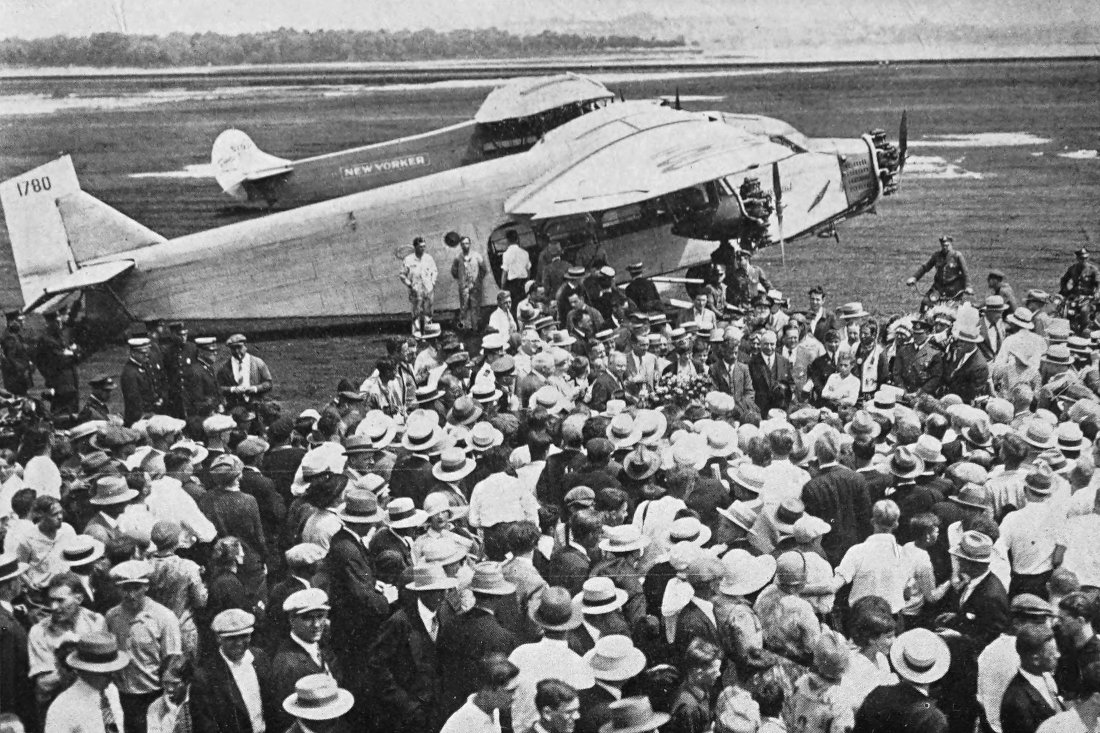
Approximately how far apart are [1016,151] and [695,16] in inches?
343

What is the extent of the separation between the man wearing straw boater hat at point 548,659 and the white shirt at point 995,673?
76.1 inches

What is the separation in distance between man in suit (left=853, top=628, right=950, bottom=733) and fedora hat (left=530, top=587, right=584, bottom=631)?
58.0 inches

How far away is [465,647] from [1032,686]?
9.16ft

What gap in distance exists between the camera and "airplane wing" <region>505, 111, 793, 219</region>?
41.3ft

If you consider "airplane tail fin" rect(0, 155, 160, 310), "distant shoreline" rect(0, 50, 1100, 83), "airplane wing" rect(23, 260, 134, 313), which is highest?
"distant shoreline" rect(0, 50, 1100, 83)

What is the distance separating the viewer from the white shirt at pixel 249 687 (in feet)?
16.3

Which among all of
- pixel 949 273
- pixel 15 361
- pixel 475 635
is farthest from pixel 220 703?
pixel 949 273

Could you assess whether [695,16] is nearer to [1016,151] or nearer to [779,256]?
[779,256]

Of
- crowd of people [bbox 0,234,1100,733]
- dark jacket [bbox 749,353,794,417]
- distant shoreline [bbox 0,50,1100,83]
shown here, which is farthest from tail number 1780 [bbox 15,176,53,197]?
dark jacket [bbox 749,353,794,417]

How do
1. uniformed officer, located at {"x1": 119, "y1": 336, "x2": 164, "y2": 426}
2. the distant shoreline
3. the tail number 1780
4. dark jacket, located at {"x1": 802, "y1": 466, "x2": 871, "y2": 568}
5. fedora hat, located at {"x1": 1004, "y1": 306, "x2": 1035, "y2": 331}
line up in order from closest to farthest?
dark jacket, located at {"x1": 802, "y1": 466, "x2": 871, "y2": 568}
fedora hat, located at {"x1": 1004, "y1": 306, "x2": 1035, "y2": 331}
uniformed officer, located at {"x1": 119, "y1": 336, "x2": 164, "y2": 426}
the tail number 1780
the distant shoreline

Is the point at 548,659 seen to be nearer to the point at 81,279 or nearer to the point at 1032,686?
the point at 1032,686

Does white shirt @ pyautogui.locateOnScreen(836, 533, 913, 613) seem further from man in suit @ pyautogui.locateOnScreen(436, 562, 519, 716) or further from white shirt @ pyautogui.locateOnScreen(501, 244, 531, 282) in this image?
white shirt @ pyautogui.locateOnScreen(501, 244, 531, 282)

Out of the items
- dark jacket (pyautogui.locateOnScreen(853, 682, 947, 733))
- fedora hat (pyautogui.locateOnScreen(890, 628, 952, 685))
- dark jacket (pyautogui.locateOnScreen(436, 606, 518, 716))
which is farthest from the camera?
dark jacket (pyautogui.locateOnScreen(436, 606, 518, 716))

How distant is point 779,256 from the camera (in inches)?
703
